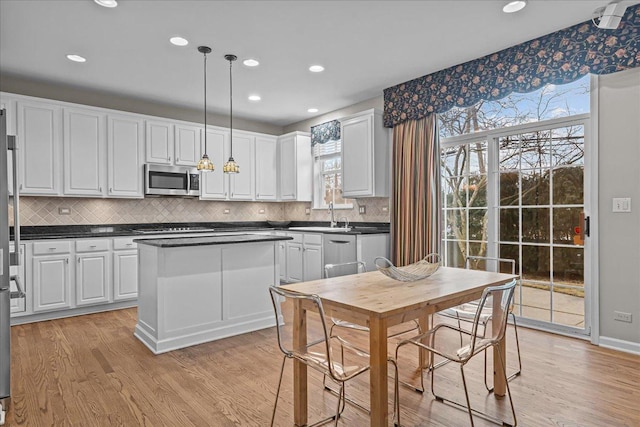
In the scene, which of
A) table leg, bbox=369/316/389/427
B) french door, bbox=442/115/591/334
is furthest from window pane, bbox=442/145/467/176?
table leg, bbox=369/316/389/427

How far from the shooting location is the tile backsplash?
15.6 ft

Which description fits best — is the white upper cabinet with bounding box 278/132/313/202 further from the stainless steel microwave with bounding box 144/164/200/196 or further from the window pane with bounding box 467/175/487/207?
the window pane with bounding box 467/175/487/207

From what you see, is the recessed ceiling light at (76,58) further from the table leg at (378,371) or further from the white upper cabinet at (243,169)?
the table leg at (378,371)

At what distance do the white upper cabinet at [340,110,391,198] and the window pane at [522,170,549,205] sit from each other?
5.33 ft

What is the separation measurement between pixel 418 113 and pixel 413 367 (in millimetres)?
2845

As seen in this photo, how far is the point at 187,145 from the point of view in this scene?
5.57m

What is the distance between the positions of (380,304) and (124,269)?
154 inches

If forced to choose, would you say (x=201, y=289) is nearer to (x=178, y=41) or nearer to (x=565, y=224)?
(x=178, y=41)

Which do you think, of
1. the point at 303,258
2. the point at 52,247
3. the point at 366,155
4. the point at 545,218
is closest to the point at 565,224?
the point at 545,218

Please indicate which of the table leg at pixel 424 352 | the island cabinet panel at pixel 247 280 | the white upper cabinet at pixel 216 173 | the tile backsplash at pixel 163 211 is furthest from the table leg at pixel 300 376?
the white upper cabinet at pixel 216 173

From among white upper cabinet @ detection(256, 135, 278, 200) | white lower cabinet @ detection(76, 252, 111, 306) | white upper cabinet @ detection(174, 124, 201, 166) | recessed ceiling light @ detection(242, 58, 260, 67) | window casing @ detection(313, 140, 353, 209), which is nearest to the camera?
recessed ceiling light @ detection(242, 58, 260, 67)

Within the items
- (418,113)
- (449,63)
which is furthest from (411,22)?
(418,113)

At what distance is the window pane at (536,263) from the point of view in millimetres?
3680

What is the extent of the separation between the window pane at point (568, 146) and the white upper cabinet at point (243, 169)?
13.7 feet
